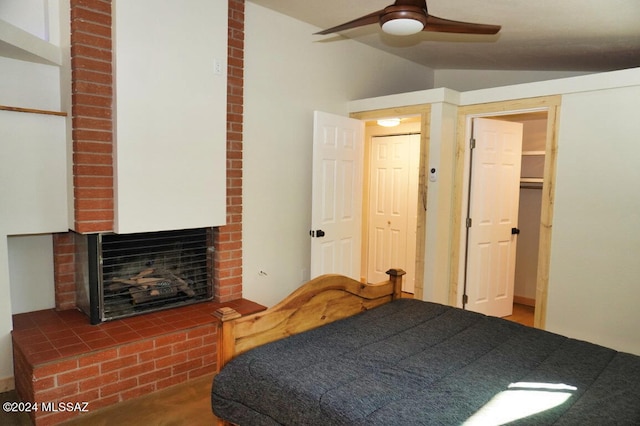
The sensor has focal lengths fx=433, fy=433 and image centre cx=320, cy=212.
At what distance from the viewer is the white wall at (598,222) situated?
3189 mm

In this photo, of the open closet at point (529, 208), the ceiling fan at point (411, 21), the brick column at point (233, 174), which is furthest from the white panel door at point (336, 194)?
the open closet at point (529, 208)

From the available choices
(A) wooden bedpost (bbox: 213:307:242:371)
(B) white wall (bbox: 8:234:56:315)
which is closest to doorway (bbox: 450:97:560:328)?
(A) wooden bedpost (bbox: 213:307:242:371)

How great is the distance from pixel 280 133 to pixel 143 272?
5.41 ft

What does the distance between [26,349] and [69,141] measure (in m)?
1.28

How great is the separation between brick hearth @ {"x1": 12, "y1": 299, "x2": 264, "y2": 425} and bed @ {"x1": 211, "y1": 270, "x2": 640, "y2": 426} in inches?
42.1

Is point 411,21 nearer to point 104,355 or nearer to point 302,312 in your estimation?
point 302,312

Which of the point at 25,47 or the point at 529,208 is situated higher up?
the point at 25,47

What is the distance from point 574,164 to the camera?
3.44 m

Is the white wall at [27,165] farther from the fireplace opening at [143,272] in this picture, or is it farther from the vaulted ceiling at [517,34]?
the vaulted ceiling at [517,34]

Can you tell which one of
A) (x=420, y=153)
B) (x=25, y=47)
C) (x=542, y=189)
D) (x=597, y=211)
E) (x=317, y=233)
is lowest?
(x=317, y=233)

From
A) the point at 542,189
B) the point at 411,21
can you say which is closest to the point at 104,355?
the point at 411,21

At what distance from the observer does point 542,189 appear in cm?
411

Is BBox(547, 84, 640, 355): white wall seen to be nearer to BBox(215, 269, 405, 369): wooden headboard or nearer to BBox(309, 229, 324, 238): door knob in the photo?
BBox(215, 269, 405, 369): wooden headboard

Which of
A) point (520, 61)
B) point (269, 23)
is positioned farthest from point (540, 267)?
point (269, 23)
